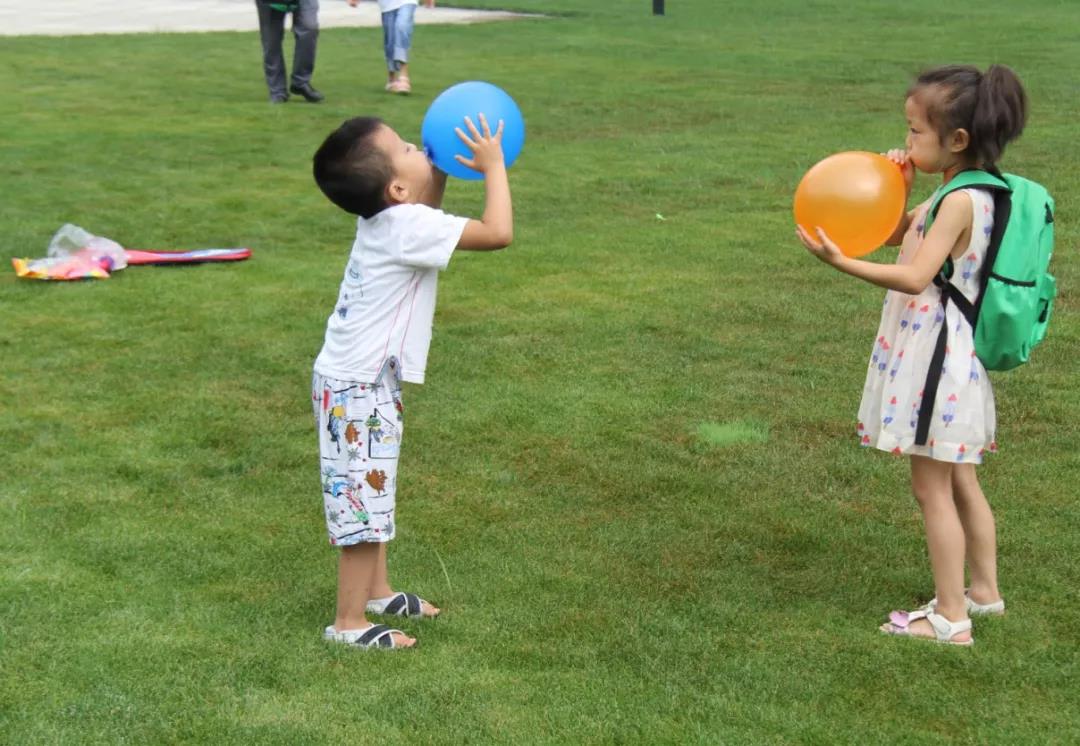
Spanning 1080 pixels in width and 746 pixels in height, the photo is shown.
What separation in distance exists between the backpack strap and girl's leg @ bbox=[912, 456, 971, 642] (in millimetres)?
147

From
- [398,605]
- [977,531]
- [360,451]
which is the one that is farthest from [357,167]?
[977,531]

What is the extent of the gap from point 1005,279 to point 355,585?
192 centimetres

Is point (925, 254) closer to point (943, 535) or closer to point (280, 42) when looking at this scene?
point (943, 535)

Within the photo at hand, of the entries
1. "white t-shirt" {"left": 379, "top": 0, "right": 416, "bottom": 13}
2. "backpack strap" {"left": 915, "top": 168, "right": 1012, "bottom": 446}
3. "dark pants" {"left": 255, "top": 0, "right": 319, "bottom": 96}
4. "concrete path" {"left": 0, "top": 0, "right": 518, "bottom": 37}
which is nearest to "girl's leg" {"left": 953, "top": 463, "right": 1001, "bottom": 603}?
"backpack strap" {"left": 915, "top": 168, "right": 1012, "bottom": 446}

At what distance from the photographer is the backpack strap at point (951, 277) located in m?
3.88

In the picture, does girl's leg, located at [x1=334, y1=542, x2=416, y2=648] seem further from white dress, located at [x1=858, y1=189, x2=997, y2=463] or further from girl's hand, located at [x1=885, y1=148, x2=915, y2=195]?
girl's hand, located at [x1=885, y1=148, x2=915, y2=195]

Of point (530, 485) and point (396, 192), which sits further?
point (530, 485)

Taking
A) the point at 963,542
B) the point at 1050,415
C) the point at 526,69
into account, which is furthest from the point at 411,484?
the point at 526,69

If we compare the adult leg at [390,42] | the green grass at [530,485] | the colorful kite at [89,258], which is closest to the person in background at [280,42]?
the adult leg at [390,42]

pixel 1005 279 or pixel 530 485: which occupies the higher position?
pixel 1005 279

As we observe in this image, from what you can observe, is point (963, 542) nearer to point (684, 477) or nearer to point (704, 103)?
point (684, 477)

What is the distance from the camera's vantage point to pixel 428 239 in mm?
3885

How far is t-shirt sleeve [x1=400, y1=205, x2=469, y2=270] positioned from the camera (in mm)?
3885

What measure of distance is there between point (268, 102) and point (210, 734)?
1132 centimetres
